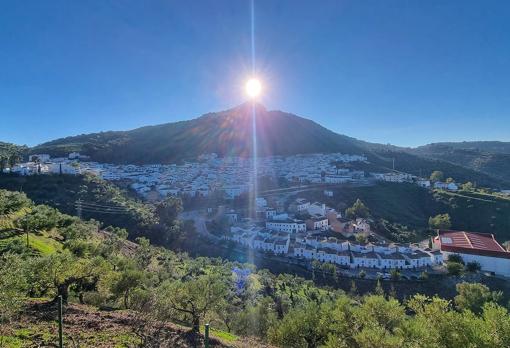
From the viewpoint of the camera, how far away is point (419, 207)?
87.8 m

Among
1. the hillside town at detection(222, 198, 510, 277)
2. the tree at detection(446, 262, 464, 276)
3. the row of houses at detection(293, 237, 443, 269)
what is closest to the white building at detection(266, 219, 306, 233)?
the hillside town at detection(222, 198, 510, 277)

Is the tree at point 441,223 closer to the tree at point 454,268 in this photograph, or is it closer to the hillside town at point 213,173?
the tree at point 454,268

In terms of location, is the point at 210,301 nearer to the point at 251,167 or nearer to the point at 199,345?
the point at 199,345

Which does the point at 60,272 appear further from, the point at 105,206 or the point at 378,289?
the point at 105,206

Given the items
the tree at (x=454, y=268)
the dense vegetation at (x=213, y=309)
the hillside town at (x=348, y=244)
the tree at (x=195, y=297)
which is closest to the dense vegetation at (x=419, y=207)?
the hillside town at (x=348, y=244)

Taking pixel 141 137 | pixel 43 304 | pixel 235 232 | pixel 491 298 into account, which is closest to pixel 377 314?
pixel 43 304

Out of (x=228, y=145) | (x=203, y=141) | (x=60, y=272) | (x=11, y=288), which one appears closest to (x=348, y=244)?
(x=60, y=272)

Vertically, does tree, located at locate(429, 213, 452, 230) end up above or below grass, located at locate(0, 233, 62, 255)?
below

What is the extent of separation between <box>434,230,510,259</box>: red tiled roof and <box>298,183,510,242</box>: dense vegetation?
29.8ft

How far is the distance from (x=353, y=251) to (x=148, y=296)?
44493mm

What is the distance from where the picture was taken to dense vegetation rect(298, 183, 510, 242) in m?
74.1

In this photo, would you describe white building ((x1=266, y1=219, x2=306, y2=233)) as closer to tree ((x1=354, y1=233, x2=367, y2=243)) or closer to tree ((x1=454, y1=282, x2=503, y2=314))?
tree ((x1=354, y1=233, x2=367, y2=243))

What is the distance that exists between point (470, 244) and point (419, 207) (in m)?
33.9

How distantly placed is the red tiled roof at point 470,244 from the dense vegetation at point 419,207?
29.8 feet
